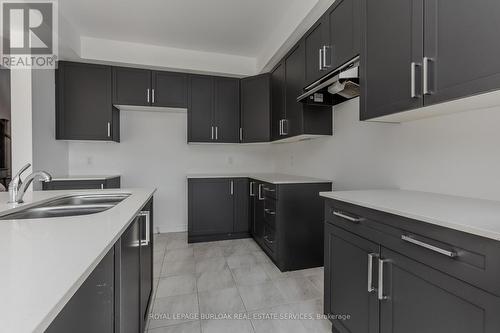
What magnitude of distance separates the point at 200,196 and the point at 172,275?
116cm

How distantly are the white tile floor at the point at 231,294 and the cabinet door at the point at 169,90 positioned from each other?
2033mm

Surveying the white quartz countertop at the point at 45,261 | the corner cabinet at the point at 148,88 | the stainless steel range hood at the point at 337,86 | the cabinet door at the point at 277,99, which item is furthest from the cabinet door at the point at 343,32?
the corner cabinet at the point at 148,88

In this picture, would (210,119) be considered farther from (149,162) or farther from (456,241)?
(456,241)

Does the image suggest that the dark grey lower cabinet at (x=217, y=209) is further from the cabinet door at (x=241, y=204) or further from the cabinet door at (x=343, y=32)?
the cabinet door at (x=343, y=32)

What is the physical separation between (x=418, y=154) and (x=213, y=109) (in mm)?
2695

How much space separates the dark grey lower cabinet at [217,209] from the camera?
10.8 ft

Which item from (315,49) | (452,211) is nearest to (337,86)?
(315,49)

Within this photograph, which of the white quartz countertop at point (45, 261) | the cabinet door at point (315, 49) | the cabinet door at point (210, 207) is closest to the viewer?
the white quartz countertop at point (45, 261)

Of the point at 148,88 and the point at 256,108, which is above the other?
the point at 148,88

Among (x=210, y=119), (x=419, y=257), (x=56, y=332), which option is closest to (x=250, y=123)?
(x=210, y=119)

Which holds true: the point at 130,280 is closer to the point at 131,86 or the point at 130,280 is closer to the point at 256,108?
the point at 256,108

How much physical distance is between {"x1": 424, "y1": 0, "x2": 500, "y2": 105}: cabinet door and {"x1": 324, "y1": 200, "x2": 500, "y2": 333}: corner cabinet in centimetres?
60

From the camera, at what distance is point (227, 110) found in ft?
11.8

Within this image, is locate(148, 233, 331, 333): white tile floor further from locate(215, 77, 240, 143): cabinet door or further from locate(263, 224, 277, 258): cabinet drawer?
locate(215, 77, 240, 143): cabinet door
